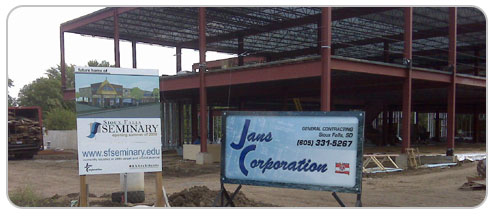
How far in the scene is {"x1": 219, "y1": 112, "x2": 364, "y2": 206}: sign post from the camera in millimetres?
6871

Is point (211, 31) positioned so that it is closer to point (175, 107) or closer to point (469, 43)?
point (175, 107)

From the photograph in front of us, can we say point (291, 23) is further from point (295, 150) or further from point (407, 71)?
point (295, 150)

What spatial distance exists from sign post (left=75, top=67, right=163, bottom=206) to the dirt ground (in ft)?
7.59

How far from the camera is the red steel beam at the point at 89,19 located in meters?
24.5

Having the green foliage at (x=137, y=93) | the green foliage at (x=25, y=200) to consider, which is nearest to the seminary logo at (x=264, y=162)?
the green foliage at (x=137, y=93)

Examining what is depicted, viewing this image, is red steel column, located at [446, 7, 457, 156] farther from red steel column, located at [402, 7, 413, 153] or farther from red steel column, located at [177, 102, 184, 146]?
red steel column, located at [177, 102, 184, 146]

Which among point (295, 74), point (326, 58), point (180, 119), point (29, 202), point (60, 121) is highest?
point (326, 58)

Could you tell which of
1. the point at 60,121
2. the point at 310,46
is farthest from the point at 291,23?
the point at 60,121

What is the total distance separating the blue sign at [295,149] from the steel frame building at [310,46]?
8318 mm

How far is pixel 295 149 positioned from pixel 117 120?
3.58 meters

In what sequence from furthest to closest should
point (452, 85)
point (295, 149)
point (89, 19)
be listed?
point (89, 19), point (452, 85), point (295, 149)

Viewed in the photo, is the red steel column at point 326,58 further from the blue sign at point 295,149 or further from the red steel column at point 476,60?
the red steel column at point 476,60

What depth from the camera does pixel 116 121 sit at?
8.16 metres

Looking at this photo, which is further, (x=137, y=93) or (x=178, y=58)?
(x=178, y=58)
